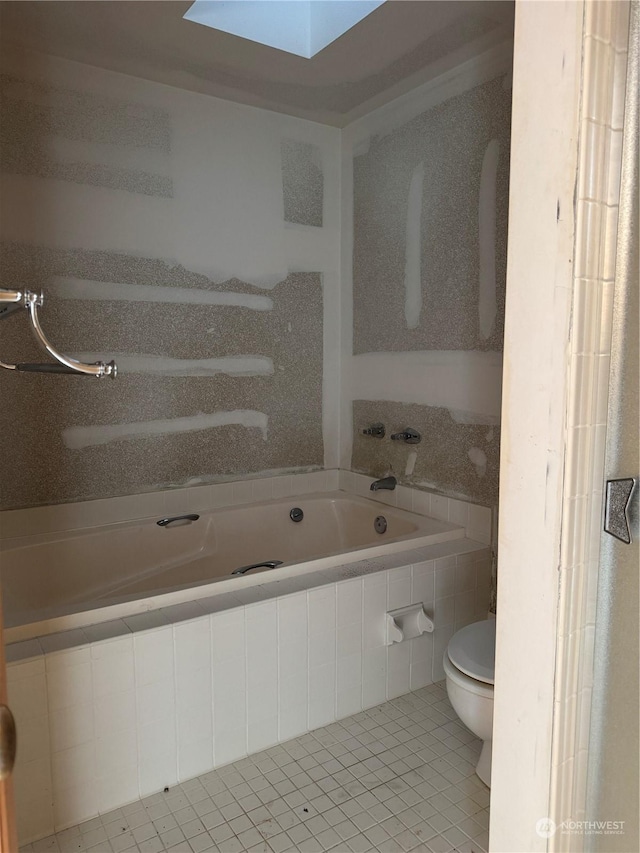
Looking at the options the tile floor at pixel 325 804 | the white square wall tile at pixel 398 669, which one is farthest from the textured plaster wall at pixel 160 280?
the tile floor at pixel 325 804

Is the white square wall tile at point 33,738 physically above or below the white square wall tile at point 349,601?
below

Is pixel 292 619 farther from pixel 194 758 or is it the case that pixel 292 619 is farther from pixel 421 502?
pixel 421 502

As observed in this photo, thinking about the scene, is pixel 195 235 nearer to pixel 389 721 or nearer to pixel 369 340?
pixel 369 340

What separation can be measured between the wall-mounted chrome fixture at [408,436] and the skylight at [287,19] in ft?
5.86

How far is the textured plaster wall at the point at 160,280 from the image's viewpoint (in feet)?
8.66

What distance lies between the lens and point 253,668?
6.35 ft

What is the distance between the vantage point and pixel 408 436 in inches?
121

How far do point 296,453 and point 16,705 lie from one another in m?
2.09

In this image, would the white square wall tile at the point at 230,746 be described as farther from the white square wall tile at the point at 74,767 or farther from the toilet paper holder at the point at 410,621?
the toilet paper holder at the point at 410,621

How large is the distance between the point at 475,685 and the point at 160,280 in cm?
226

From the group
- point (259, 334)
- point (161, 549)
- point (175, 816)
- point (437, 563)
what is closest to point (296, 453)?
point (259, 334)

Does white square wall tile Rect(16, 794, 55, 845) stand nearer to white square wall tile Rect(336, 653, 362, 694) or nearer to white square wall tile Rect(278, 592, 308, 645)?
white square wall tile Rect(278, 592, 308, 645)

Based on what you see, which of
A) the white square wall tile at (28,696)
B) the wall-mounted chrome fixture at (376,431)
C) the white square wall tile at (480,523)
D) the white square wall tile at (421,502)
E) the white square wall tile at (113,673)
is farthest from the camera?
the wall-mounted chrome fixture at (376,431)

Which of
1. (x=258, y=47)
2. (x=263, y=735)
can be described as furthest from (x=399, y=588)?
(x=258, y=47)
